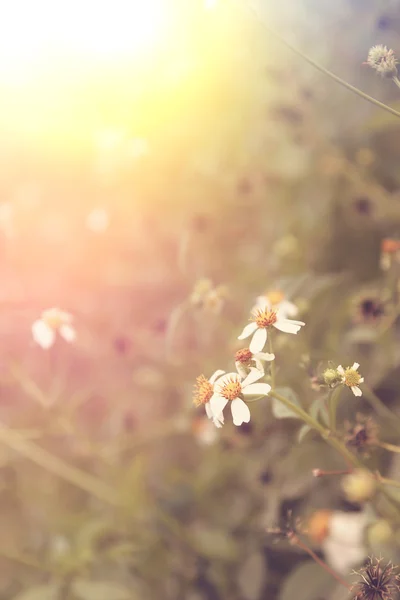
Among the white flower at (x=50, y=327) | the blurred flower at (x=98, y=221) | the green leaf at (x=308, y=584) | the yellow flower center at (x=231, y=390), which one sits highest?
the blurred flower at (x=98, y=221)

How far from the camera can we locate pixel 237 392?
0.59 m

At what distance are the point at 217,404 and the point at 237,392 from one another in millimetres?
33

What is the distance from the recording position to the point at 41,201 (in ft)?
6.04

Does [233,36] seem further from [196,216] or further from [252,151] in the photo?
[196,216]

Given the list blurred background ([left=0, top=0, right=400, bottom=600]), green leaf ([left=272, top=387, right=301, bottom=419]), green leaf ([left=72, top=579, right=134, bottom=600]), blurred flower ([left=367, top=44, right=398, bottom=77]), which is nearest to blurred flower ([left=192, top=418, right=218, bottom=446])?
blurred background ([left=0, top=0, right=400, bottom=600])

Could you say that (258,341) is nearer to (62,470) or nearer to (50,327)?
(50,327)

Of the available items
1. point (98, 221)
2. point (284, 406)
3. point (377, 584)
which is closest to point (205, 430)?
point (98, 221)

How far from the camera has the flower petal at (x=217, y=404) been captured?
55cm

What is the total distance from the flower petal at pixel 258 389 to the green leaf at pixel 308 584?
55 centimetres

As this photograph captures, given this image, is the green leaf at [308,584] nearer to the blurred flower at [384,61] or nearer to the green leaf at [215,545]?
the green leaf at [215,545]

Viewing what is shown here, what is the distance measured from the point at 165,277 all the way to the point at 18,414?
557mm

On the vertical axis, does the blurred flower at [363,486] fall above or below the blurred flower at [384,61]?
below

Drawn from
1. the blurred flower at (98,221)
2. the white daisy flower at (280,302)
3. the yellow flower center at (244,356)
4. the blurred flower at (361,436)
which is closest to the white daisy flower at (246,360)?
the yellow flower center at (244,356)

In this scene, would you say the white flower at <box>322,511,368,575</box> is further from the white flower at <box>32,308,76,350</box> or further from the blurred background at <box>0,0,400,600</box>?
the white flower at <box>32,308,76,350</box>
